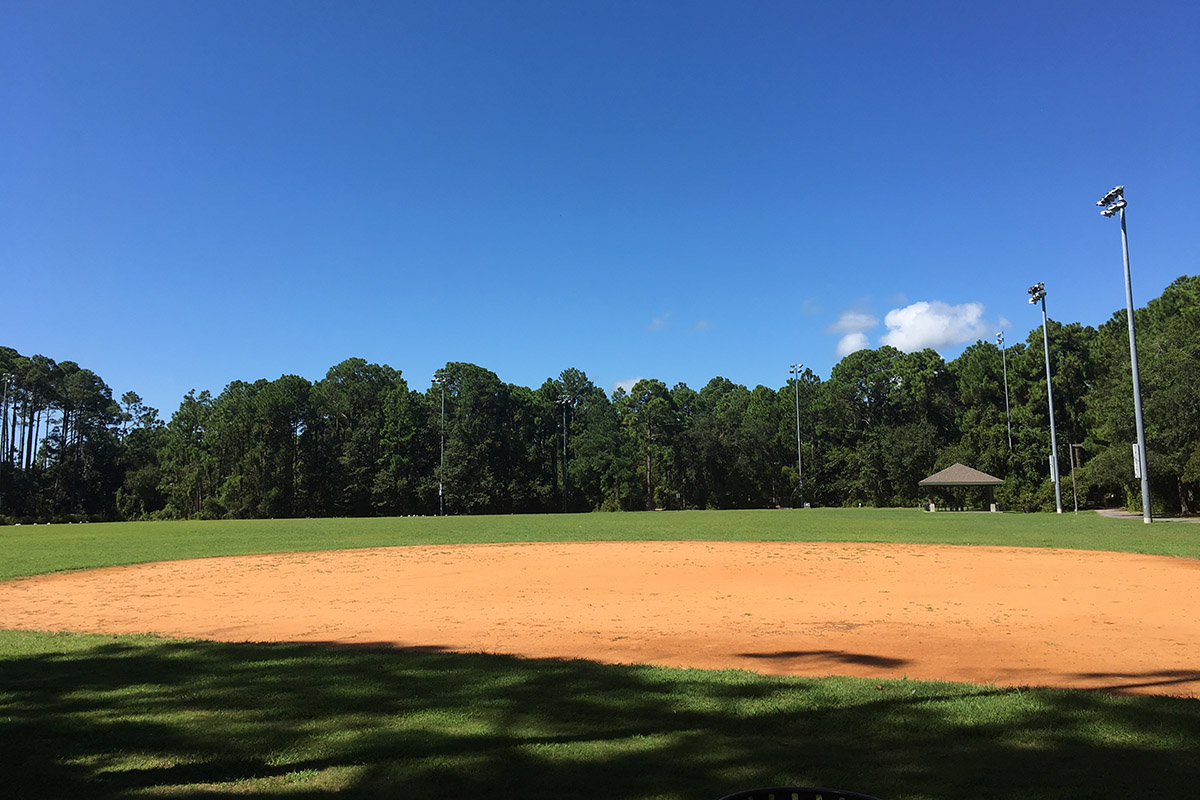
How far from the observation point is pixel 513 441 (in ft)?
302

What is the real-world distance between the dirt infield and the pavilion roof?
128 ft

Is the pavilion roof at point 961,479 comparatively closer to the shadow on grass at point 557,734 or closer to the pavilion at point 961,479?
→ the pavilion at point 961,479

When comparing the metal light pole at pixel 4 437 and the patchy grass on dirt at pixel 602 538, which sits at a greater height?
the metal light pole at pixel 4 437

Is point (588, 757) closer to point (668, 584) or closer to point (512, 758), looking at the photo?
point (512, 758)

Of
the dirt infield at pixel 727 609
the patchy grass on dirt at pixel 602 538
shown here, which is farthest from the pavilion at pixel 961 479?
the dirt infield at pixel 727 609

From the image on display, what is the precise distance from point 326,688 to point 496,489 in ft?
265

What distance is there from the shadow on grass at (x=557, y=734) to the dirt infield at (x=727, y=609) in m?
1.71

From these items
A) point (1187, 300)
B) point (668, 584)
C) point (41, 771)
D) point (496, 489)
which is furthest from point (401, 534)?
point (1187, 300)

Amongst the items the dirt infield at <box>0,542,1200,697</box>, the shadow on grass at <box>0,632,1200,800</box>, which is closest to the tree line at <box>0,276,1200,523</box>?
the dirt infield at <box>0,542,1200,697</box>

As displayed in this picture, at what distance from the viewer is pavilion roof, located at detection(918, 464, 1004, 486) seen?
57094 mm

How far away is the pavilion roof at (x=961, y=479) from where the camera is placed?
57.1m

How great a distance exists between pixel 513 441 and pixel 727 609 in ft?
266

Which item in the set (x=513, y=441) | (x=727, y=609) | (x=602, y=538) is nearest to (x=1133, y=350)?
(x=602, y=538)

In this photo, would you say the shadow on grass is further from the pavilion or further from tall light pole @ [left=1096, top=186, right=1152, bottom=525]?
the pavilion
